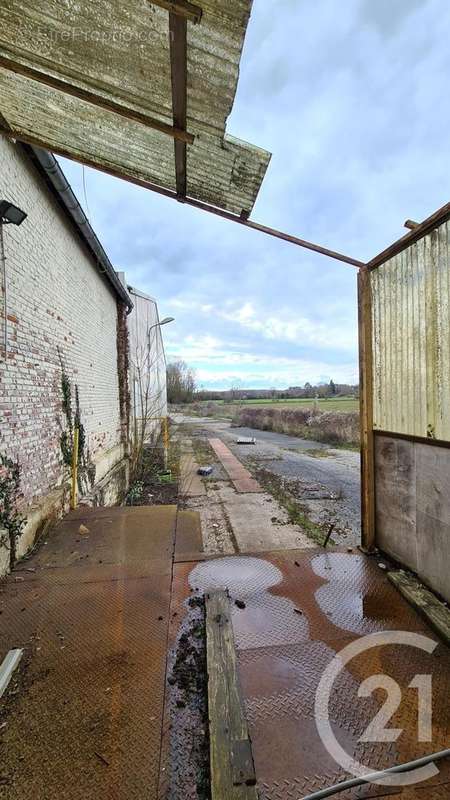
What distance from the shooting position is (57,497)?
12.6 ft

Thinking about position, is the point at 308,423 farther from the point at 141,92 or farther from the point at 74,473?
the point at 141,92

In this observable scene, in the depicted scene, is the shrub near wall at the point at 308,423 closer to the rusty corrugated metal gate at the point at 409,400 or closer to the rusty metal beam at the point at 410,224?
the rusty corrugated metal gate at the point at 409,400

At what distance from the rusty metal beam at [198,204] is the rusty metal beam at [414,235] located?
166 millimetres

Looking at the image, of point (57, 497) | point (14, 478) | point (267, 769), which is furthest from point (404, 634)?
point (57, 497)

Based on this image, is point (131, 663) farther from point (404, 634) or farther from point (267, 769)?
point (404, 634)

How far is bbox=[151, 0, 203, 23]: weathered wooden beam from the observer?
1.45 metres

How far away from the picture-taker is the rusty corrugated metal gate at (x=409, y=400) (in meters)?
2.17

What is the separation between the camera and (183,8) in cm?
148

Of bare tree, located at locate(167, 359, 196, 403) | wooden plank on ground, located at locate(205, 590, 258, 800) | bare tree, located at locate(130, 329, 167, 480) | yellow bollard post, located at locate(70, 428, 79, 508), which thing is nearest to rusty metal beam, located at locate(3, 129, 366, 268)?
wooden plank on ground, located at locate(205, 590, 258, 800)

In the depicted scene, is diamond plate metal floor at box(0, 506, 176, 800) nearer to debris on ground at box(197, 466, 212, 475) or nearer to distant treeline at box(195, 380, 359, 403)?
debris on ground at box(197, 466, 212, 475)

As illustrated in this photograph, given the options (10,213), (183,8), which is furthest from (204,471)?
(183,8)

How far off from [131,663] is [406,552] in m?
2.08

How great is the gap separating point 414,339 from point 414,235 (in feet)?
2.33

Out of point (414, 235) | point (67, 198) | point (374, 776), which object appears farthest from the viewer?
point (67, 198)
